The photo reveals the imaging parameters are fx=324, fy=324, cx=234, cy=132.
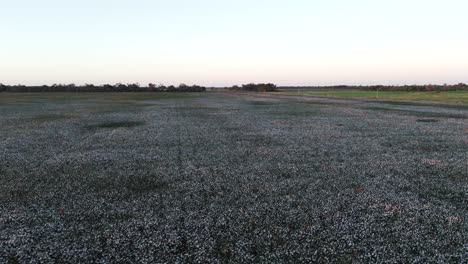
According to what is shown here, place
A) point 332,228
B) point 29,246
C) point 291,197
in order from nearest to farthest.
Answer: point 29,246 < point 332,228 < point 291,197

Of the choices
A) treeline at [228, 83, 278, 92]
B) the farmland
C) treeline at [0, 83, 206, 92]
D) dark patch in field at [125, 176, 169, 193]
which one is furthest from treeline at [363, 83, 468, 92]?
dark patch in field at [125, 176, 169, 193]

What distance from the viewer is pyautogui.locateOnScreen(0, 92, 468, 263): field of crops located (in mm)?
5344

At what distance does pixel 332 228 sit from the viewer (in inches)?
239

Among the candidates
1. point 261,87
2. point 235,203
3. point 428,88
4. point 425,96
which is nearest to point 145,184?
point 235,203

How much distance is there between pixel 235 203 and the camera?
7.46 meters

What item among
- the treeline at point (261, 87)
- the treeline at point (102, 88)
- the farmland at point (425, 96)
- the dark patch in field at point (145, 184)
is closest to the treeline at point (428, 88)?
Result: the farmland at point (425, 96)

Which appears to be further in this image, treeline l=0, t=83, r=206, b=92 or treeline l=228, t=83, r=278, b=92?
treeline l=228, t=83, r=278, b=92

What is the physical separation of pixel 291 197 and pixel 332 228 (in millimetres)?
1858

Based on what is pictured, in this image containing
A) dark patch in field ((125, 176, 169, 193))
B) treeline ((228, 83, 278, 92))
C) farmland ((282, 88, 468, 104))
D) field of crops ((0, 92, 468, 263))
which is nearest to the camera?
field of crops ((0, 92, 468, 263))

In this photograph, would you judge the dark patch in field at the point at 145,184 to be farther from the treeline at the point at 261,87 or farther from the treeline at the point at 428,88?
the treeline at the point at 261,87

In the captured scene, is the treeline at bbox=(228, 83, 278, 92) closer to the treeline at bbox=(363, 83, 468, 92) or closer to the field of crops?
the treeline at bbox=(363, 83, 468, 92)

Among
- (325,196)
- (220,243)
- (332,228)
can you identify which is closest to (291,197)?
(325,196)

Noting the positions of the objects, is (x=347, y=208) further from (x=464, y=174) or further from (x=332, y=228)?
(x=464, y=174)

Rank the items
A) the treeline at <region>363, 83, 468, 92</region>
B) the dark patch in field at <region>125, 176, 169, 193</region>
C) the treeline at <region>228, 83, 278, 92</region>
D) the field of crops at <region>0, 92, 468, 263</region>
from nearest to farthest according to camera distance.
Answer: the field of crops at <region>0, 92, 468, 263</region>
the dark patch in field at <region>125, 176, 169, 193</region>
the treeline at <region>363, 83, 468, 92</region>
the treeline at <region>228, 83, 278, 92</region>
